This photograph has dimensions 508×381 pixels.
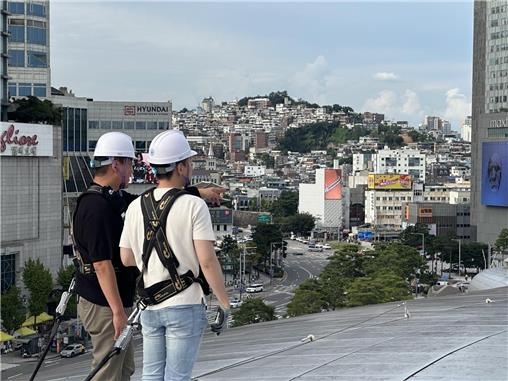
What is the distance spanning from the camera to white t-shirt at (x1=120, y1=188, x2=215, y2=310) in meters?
4.76

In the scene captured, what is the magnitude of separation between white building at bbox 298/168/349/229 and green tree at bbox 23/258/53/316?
2981 inches

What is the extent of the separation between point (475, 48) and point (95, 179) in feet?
293

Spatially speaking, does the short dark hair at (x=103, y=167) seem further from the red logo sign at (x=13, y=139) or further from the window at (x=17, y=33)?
the window at (x=17, y=33)

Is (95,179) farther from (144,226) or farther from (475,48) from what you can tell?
(475,48)

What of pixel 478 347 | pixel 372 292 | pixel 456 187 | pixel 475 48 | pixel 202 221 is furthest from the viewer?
pixel 456 187

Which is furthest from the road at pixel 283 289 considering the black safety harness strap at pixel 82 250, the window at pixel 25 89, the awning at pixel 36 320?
the window at pixel 25 89

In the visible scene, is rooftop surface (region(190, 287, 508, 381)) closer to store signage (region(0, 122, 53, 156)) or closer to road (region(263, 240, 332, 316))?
store signage (region(0, 122, 53, 156))

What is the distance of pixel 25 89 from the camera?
159 ft

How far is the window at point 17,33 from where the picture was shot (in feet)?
149

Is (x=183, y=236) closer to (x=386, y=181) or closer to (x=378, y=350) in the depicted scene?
(x=378, y=350)

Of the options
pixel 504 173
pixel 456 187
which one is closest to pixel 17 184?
pixel 504 173

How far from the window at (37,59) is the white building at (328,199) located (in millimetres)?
64441

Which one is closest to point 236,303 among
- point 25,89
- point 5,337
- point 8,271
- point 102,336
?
point 8,271

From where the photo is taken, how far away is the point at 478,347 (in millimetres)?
8625
